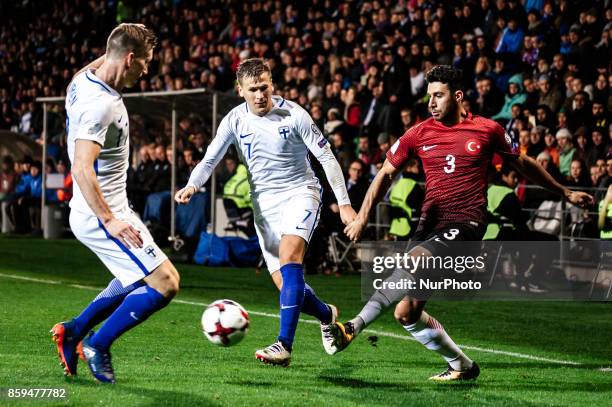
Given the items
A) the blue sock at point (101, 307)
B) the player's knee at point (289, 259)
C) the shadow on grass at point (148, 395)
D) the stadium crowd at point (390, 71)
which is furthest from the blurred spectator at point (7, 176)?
the shadow on grass at point (148, 395)

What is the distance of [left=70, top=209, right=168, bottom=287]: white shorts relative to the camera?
6195 mm

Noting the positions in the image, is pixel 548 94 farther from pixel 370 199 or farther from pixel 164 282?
pixel 164 282

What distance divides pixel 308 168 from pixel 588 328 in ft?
13.1

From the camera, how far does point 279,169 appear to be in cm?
768

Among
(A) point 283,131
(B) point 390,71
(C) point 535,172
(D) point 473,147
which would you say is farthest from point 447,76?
(B) point 390,71

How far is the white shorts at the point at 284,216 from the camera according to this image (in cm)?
748

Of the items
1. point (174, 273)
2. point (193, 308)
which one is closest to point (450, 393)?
point (174, 273)

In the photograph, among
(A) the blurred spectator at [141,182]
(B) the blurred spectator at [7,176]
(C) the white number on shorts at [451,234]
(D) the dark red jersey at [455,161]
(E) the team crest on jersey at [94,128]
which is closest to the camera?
(E) the team crest on jersey at [94,128]

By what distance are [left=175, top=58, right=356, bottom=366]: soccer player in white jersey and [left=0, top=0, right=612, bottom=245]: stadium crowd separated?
21.4 ft

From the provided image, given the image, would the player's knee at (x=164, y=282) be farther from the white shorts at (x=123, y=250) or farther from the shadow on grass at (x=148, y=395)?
the shadow on grass at (x=148, y=395)

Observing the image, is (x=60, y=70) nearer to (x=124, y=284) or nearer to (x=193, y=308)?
(x=193, y=308)

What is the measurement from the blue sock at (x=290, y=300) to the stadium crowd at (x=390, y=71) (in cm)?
696

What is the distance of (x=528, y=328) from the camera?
405 inches

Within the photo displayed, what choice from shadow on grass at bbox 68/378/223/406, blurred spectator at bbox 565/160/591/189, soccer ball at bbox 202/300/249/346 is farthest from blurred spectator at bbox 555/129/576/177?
shadow on grass at bbox 68/378/223/406
